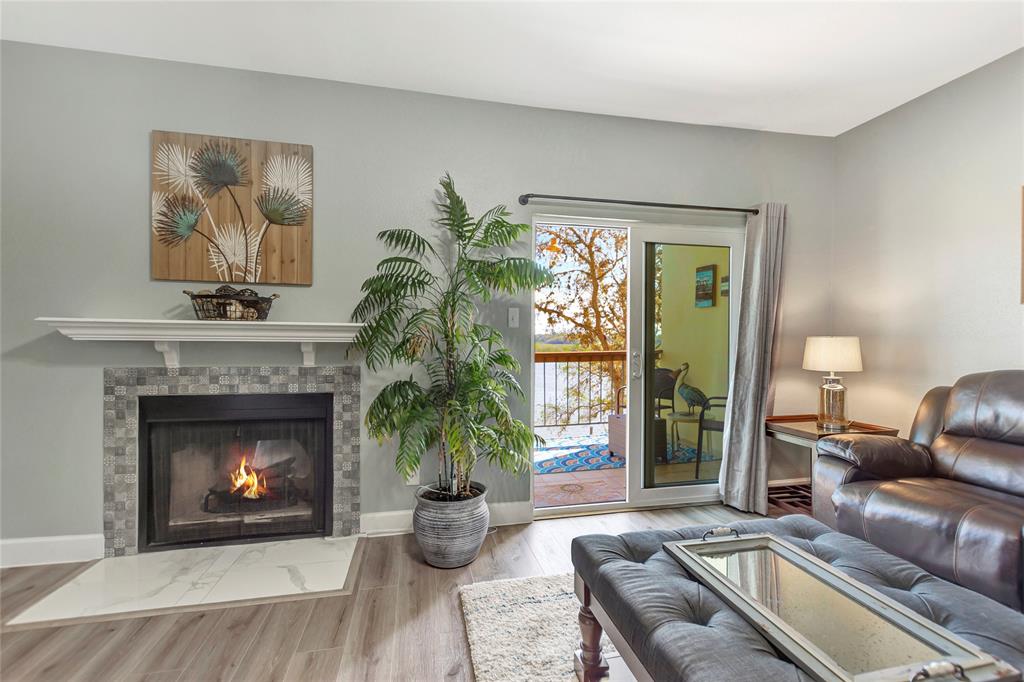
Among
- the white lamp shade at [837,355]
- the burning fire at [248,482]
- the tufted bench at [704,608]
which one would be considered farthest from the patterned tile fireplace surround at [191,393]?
the white lamp shade at [837,355]

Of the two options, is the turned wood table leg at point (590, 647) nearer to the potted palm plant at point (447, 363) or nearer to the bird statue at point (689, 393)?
the potted palm plant at point (447, 363)

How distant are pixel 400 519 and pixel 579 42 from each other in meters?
2.81

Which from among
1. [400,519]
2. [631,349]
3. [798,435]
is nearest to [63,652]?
[400,519]

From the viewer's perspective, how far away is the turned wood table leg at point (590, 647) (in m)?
1.58

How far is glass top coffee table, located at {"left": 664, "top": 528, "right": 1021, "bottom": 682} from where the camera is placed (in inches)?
39.1

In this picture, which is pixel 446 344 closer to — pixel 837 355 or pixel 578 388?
pixel 837 355

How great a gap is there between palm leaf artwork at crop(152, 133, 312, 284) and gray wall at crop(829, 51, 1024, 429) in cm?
372

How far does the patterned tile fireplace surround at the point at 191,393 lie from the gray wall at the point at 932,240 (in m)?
3.47

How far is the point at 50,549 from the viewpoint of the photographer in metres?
2.48

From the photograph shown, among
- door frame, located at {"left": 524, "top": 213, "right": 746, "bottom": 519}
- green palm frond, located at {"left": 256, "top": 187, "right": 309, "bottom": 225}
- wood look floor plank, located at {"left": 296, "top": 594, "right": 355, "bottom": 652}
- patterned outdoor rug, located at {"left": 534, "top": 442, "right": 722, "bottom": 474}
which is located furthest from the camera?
patterned outdoor rug, located at {"left": 534, "top": 442, "right": 722, "bottom": 474}

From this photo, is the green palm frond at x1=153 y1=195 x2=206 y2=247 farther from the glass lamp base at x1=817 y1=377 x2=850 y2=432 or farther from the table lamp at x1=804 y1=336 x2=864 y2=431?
the glass lamp base at x1=817 y1=377 x2=850 y2=432

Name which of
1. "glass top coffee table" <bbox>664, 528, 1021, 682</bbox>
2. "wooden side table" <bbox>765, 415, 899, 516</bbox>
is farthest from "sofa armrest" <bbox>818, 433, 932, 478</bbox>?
"glass top coffee table" <bbox>664, 528, 1021, 682</bbox>

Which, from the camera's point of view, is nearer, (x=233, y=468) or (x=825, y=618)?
(x=825, y=618)

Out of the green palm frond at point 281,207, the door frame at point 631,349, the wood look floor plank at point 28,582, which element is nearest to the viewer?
the wood look floor plank at point 28,582
